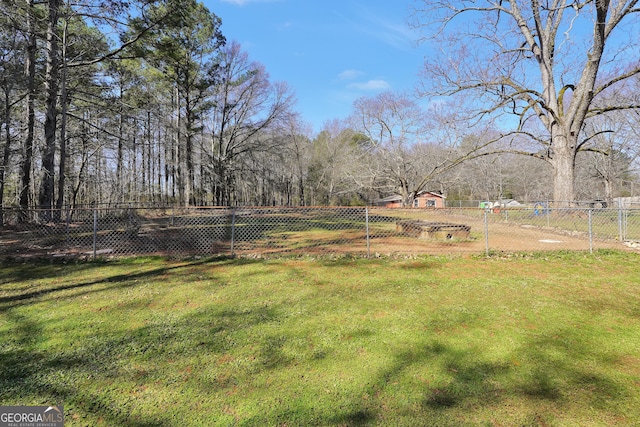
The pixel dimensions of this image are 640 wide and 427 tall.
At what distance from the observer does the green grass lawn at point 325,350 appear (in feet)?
6.44

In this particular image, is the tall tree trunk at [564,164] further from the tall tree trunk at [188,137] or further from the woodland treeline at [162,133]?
the tall tree trunk at [188,137]

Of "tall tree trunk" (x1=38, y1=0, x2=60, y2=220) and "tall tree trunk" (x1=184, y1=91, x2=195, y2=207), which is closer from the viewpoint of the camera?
"tall tree trunk" (x1=38, y1=0, x2=60, y2=220)

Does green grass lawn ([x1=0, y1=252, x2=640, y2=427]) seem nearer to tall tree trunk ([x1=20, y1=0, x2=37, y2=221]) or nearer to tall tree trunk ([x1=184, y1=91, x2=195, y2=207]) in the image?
tall tree trunk ([x1=20, y1=0, x2=37, y2=221])

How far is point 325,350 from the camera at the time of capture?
272 centimetres

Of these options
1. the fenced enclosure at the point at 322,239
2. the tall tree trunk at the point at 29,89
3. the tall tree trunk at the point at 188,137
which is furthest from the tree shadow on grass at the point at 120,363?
the tall tree trunk at the point at 188,137

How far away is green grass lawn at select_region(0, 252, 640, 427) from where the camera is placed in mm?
1962

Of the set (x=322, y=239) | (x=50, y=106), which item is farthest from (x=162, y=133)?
(x=322, y=239)

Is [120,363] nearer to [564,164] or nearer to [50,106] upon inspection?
[50,106]

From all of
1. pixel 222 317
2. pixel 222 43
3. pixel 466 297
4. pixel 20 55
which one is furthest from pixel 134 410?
pixel 222 43

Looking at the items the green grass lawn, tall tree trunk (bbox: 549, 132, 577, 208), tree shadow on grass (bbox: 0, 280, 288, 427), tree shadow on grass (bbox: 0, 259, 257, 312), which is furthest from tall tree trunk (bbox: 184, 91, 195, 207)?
tall tree trunk (bbox: 549, 132, 577, 208)

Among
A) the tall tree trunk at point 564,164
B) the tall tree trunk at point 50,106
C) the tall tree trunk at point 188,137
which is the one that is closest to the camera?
A: the tall tree trunk at point 50,106

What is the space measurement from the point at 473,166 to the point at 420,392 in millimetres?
43364

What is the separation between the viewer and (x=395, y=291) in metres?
4.40

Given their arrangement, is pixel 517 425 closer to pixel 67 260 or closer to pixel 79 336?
pixel 79 336
